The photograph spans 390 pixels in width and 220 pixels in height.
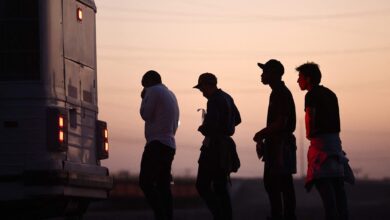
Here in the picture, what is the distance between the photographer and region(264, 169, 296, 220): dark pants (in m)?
12.7

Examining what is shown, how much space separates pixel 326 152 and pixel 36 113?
326 cm

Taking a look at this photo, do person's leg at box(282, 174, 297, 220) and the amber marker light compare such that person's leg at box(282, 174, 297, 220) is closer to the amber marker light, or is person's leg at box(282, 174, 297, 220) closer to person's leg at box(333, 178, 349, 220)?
person's leg at box(333, 178, 349, 220)

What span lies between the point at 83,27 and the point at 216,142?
214cm

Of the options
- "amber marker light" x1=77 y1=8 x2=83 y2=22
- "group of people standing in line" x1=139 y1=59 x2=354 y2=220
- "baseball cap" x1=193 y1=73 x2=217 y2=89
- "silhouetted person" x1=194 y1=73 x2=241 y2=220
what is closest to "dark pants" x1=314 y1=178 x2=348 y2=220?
"group of people standing in line" x1=139 y1=59 x2=354 y2=220

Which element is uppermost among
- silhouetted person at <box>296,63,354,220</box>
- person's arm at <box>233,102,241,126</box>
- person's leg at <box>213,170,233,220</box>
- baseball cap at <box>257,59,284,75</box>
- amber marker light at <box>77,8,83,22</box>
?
amber marker light at <box>77,8,83,22</box>

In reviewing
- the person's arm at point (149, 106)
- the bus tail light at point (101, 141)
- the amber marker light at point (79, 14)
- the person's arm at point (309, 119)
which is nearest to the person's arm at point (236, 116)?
the person's arm at point (149, 106)

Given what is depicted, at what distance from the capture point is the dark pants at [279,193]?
12688mm

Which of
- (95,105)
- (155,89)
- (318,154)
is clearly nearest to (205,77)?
(155,89)

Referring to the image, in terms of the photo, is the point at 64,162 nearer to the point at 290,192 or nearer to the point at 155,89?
the point at 155,89

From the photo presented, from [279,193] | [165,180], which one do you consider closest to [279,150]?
[279,193]

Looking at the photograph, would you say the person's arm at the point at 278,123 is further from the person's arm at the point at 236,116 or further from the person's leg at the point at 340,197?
the person's arm at the point at 236,116

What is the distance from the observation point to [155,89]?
1445cm

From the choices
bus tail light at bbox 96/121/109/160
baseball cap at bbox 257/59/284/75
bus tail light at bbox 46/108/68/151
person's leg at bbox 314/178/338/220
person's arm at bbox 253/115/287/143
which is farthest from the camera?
bus tail light at bbox 96/121/109/160

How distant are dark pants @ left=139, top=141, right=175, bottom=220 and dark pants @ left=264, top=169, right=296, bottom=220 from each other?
6.32 feet
